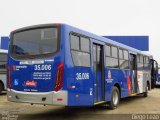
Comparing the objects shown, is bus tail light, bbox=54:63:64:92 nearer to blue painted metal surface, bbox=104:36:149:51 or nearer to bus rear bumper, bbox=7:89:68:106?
bus rear bumper, bbox=7:89:68:106

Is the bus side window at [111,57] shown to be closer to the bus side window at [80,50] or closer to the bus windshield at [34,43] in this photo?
the bus side window at [80,50]

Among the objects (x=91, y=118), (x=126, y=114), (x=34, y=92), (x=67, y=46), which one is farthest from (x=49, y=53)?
(x=126, y=114)

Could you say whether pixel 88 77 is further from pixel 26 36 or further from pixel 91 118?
pixel 26 36

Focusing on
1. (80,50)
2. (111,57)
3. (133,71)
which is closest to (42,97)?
(80,50)

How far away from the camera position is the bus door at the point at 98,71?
11047 mm

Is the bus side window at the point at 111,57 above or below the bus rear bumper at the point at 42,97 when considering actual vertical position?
above

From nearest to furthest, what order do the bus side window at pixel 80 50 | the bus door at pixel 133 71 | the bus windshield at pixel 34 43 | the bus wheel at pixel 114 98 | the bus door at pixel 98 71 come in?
the bus windshield at pixel 34 43
the bus side window at pixel 80 50
the bus door at pixel 98 71
the bus wheel at pixel 114 98
the bus door at pixel 133 71

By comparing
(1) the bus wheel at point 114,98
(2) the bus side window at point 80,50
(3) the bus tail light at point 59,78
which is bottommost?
(1) the bus wheel at point 114,98

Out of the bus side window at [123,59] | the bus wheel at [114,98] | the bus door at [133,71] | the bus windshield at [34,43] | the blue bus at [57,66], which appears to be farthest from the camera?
the bus door at [133,71]

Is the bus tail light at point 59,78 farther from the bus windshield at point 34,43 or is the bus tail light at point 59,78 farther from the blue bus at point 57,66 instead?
the bus windshield at point 34,43

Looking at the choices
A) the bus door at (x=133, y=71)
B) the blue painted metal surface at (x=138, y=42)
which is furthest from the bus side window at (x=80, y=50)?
the blue painted metal surface at (x=138, y=42)

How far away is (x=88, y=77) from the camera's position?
10258mm

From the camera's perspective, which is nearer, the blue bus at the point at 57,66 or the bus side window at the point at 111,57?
the blue bus at the point at 57,66

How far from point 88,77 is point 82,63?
570 mm
